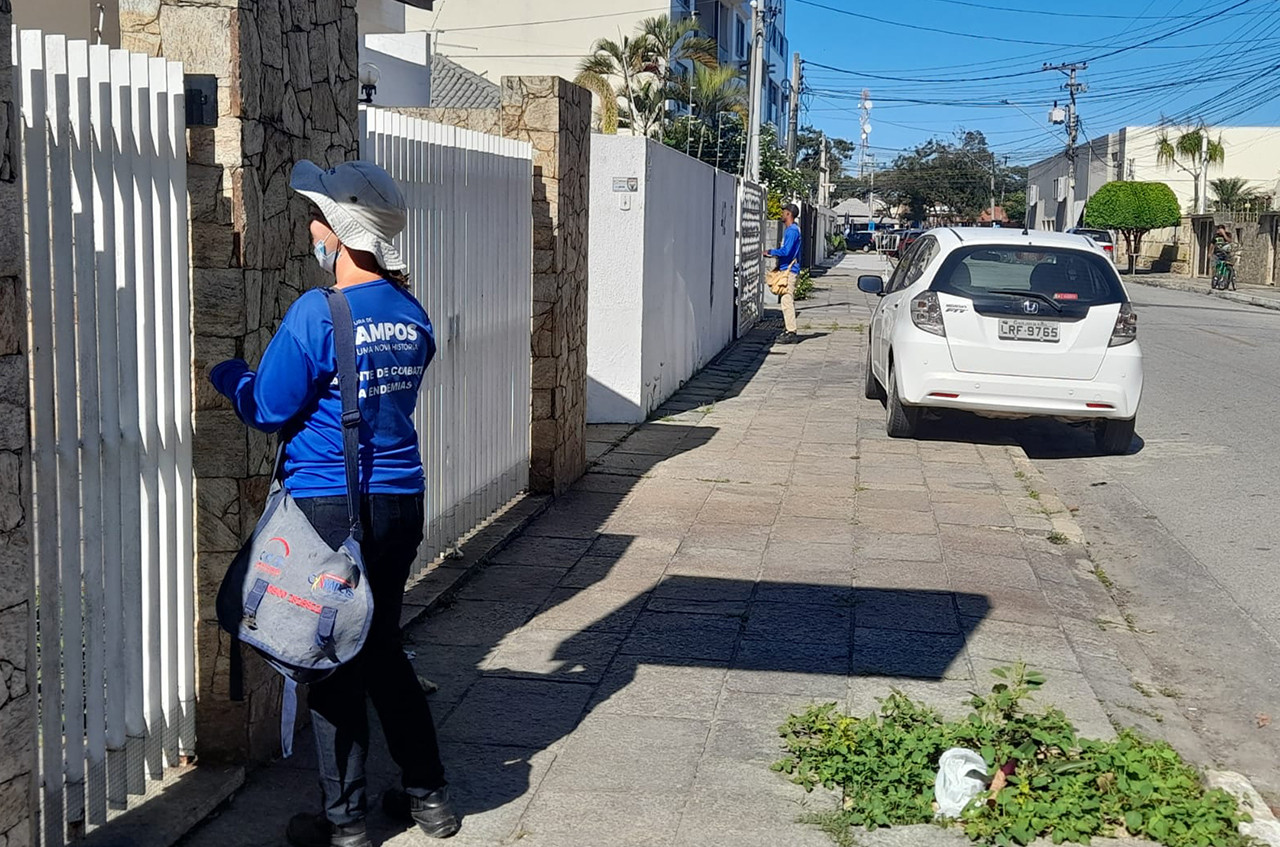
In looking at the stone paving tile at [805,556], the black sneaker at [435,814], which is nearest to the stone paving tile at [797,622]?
the stone paving tile at [805,556]

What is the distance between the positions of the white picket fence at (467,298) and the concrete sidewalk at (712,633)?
41 centimetres

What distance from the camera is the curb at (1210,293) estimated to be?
34.8 metres

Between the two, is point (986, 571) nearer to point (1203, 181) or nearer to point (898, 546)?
point (898, 546)

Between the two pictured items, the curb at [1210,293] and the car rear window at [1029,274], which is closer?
the car rear window at [1029,274]

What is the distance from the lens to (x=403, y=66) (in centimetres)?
2022

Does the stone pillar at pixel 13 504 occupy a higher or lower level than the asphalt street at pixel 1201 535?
higher

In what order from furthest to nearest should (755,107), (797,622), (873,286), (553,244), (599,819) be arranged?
(755,107) < (873,286) < (553,244) < (797,622) < (599,819)

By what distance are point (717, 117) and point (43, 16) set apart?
2694cm

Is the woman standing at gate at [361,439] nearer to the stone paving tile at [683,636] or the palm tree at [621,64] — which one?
the stone paving tile at [683,636]

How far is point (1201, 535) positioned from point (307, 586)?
21.4 feet

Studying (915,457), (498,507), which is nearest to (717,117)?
(915,457)

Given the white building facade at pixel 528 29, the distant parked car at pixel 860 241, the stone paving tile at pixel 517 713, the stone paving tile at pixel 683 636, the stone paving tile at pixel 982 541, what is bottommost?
the stone paving tile at pixel 517 713

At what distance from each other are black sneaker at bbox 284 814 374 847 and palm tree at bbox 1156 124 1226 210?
202ft

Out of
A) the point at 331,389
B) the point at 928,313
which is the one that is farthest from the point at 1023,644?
the point at 928,313
